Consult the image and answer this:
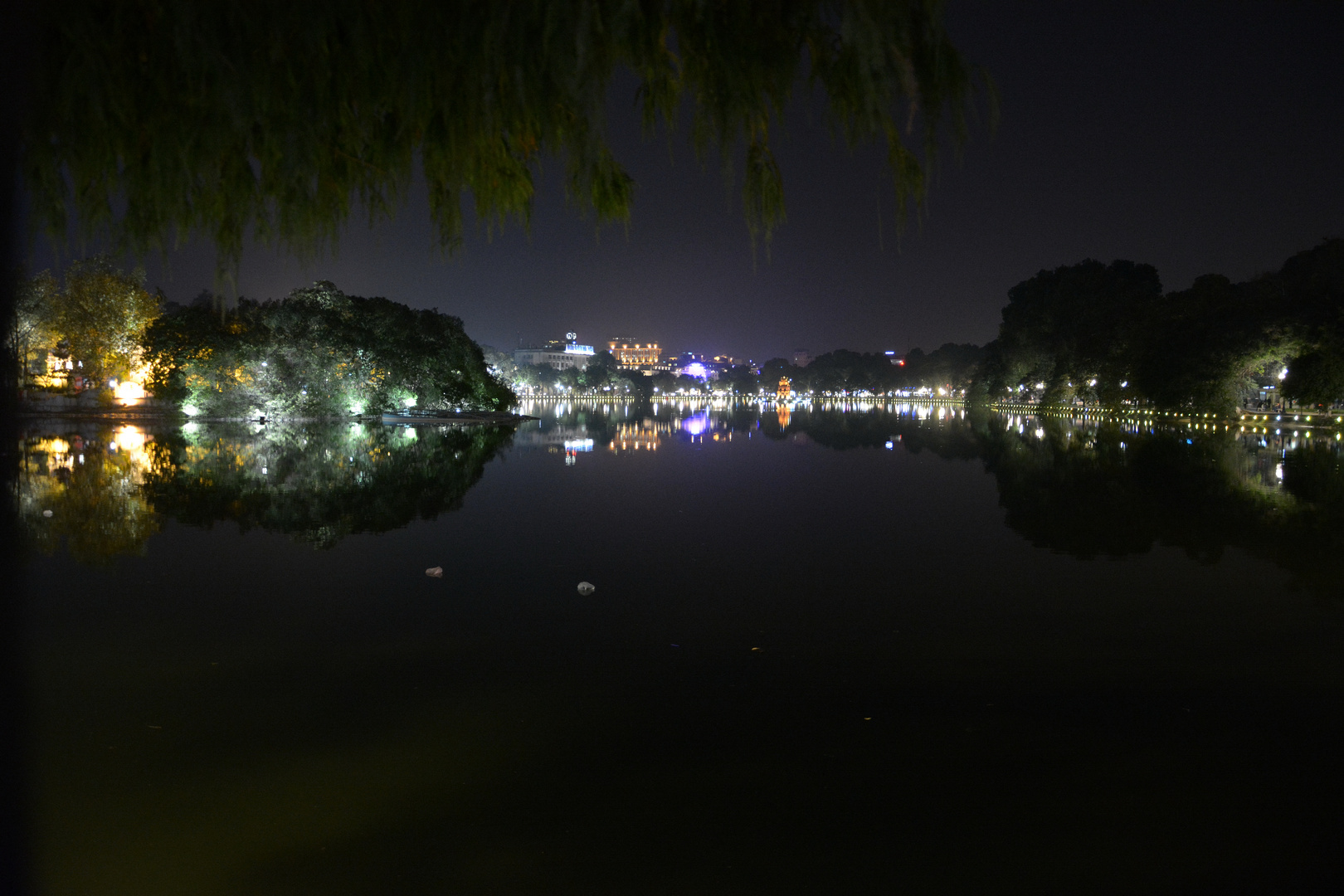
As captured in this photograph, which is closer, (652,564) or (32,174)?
(32,174)

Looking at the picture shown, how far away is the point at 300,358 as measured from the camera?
4772 centimetres

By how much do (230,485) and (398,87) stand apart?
653 inches

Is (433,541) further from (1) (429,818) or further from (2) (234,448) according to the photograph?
(2) (234,448)

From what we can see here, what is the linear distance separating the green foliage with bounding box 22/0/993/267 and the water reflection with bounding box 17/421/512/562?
824 centimetres

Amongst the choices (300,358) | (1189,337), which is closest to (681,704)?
(300,358)

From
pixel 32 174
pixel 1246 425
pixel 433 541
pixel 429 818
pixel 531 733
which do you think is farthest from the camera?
pixel 1246 425

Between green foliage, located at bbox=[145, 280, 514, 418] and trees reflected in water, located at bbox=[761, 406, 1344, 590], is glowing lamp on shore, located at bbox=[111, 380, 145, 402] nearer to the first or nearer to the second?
green foliage, located at bbox=[145, 280, 514, 418]

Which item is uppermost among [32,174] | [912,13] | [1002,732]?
[912,13]

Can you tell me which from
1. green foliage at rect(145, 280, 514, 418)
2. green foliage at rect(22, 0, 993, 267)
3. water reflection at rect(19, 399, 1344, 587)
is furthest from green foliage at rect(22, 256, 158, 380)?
green foliage at rect(22, 0, 993, 267)

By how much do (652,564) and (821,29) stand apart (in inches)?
313

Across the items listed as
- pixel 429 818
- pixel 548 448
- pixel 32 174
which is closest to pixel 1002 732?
pixel 429 818

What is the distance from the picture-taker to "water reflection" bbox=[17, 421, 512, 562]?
41.0 feet

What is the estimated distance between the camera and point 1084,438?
37469mm

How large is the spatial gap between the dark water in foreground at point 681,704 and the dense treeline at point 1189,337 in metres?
37.4
